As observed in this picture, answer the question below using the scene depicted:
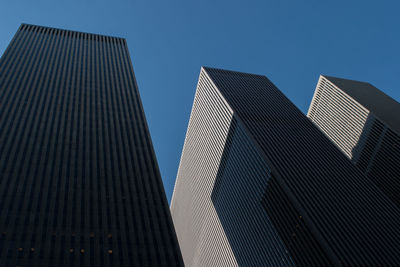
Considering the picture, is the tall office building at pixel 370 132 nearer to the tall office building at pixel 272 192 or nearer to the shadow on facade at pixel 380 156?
the shadow on facade at pixel 380 156

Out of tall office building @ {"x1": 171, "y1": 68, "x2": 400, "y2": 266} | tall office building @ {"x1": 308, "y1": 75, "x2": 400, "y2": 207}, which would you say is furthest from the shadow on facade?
tall office building @ {"x1": 171, "y1": 68, "x2": 400, "y2": 266}

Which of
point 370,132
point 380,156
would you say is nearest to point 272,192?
point 380,156

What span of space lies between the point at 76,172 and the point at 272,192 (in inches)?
2082

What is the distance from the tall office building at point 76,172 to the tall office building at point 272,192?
1392 inches

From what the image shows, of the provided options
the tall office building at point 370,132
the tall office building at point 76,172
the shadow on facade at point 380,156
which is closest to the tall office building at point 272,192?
the tall office building at point 76,172

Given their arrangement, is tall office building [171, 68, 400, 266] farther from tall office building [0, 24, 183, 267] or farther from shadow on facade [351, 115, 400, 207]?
shadow on facade [351, 115, 400, 207]

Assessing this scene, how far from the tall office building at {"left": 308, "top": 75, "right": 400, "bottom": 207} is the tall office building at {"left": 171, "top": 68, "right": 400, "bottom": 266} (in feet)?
148

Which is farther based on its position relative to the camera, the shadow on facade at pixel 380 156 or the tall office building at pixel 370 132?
the tall office building at pixel 370 132

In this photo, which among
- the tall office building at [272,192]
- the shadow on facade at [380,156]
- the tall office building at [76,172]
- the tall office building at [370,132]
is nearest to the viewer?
the tall office building at [76,172]

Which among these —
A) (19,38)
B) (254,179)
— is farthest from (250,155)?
(19,38)

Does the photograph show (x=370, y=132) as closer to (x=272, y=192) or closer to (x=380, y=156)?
(x=380, y=156)

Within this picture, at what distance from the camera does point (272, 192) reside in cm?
10600

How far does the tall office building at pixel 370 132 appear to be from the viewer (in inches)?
6230

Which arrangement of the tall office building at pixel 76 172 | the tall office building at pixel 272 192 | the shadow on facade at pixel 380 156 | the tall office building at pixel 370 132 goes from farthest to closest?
the tall office building at pixel 370 132
the shadow on facade at pixel 380 156
the tall office building at pixel 272 192
the tall office building at pixel 76 172
